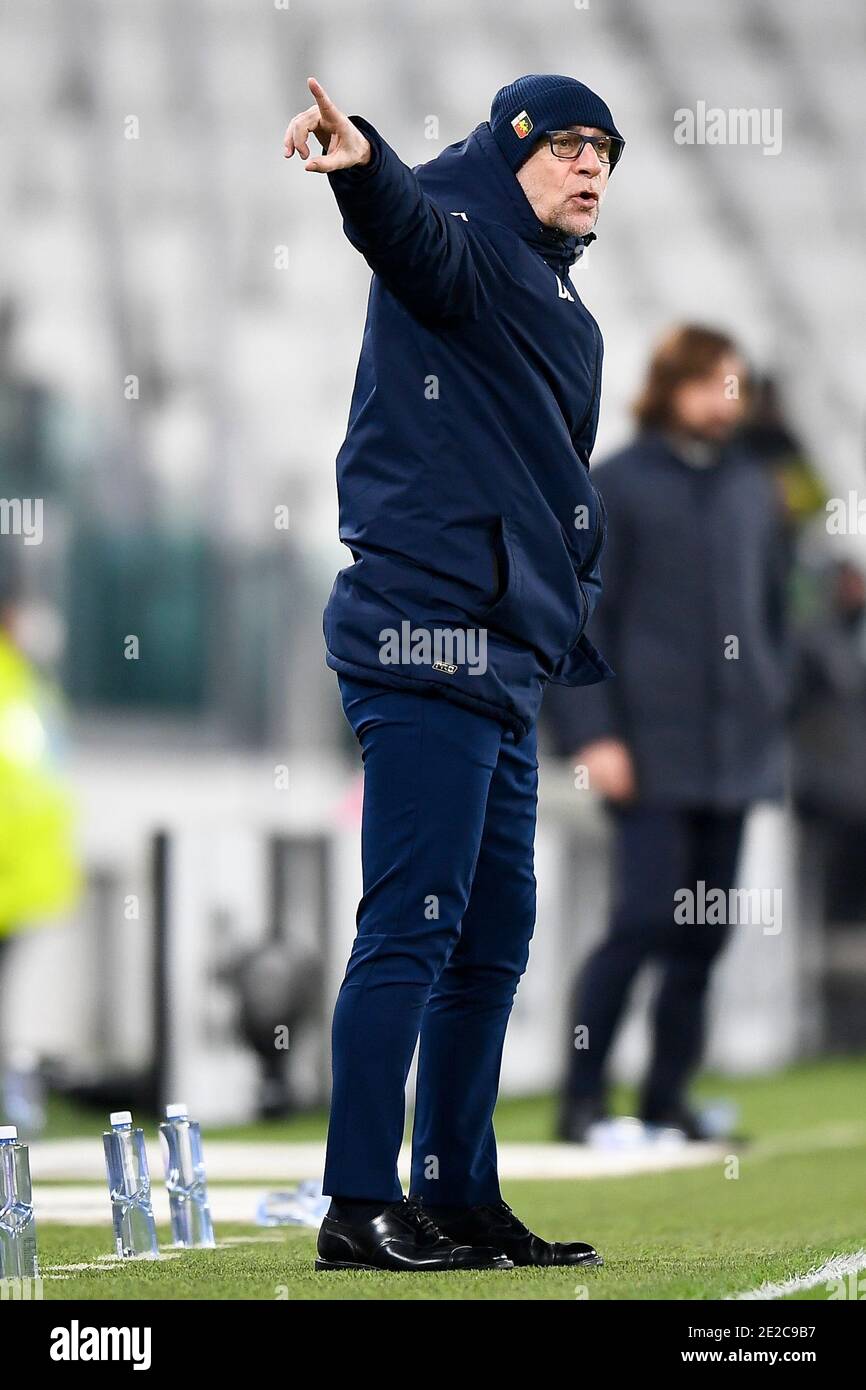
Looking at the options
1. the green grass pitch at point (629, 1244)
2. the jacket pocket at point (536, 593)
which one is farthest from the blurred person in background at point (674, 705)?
the jacket pocket at point (536, 593)

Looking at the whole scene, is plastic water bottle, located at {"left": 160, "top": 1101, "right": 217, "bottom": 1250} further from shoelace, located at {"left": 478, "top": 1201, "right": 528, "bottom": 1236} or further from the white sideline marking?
the white sideline marking

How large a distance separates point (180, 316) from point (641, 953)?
6.94 metres

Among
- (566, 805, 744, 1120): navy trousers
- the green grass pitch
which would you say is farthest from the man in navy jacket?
(566, 805, 744, 1120): navy trousers

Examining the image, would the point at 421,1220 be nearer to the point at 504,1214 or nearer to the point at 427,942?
the point at 504,1214

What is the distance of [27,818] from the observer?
219 inches

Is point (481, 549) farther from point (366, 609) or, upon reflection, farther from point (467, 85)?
point (467, 85)

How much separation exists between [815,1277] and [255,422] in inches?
317

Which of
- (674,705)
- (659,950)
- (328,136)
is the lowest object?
(659,950)

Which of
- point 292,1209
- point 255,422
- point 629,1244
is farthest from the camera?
point 255,422

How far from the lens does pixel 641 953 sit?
4648mm

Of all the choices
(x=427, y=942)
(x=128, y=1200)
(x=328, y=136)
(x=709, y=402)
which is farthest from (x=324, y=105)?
(x=709, y=402)

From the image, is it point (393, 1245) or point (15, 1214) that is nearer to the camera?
point (393, 1245)

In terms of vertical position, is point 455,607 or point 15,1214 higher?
point 455,607
